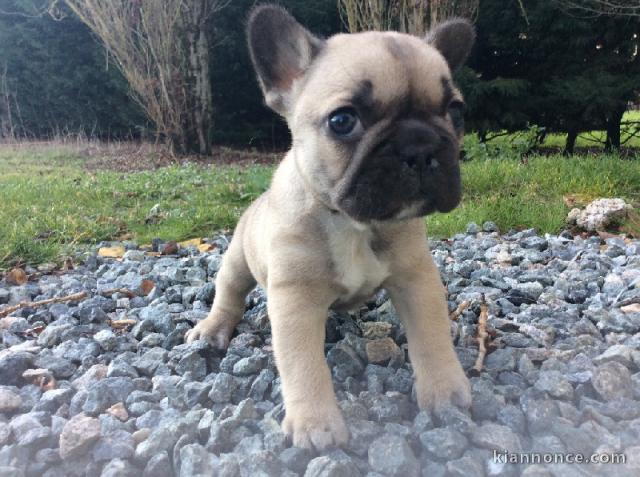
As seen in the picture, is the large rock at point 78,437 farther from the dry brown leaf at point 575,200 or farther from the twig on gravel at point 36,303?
the dry brown leaf at point 575,200

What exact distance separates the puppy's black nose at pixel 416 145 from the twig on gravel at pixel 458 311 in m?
1.29

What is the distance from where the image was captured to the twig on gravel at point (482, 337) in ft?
9.35

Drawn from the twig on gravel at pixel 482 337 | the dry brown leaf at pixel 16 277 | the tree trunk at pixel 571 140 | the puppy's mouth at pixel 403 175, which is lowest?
the tree trunk at pixel 571 140

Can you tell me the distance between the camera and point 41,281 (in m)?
4.89

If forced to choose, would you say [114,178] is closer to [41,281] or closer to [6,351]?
[41,281]

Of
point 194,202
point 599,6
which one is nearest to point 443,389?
point 194,202

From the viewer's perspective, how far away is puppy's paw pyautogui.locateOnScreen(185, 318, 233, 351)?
335 cm

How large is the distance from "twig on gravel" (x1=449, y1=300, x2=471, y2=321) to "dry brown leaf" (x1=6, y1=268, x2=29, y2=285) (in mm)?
3360

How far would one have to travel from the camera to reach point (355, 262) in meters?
2.72

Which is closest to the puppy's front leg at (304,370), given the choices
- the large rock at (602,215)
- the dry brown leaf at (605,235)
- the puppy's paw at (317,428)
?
the puppy's paw at (317,428)

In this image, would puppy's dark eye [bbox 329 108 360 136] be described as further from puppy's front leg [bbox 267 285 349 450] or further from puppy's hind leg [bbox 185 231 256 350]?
puppy's hind leg [bbox 185 231 256 350]

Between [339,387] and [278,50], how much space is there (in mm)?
1700

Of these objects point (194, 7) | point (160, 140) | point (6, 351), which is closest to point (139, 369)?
point (6, 351)

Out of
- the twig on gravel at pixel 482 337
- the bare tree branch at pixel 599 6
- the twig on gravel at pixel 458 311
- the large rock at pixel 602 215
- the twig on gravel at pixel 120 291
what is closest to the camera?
the twig on gravel at pixel 482 337
